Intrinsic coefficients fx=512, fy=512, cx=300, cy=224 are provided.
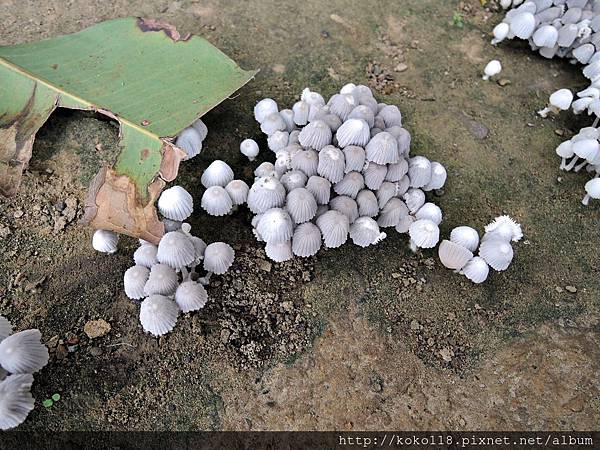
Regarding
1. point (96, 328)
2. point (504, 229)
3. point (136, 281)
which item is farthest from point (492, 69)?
point (96, 328)

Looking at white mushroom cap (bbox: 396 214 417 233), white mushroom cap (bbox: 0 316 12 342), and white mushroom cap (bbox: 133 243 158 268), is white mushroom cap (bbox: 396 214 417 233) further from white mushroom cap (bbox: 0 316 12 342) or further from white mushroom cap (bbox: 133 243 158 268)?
white mushroom cap (bbox: 0 316 12 342)

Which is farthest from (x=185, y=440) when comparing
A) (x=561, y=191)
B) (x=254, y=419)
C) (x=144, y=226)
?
(x=561, y=191)

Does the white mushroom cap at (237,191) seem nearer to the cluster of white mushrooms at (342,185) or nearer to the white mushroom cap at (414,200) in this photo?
the cluster of white mushrooms at (342,185)

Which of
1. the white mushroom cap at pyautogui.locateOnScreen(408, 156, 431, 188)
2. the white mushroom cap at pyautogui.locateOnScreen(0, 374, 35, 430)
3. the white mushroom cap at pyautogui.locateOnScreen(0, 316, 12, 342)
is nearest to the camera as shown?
the white mushroom cap at pyautogui.locateOnScreen(0, 374, 35, 430)

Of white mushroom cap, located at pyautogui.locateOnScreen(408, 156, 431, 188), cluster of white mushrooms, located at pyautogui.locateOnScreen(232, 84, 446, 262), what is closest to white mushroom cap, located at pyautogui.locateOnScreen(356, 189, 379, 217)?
cluster of white mushrooms, located at pyautogui.locateOnScreen(232, 84, 446, 262)

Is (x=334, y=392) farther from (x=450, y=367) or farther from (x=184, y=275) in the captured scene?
(x=184, y=275)

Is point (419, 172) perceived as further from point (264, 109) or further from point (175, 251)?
point (175, 251)

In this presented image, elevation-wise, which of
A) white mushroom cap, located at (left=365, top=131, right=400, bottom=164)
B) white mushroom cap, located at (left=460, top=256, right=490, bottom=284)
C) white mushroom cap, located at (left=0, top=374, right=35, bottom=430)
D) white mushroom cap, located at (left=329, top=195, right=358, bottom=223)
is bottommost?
white mushroom cap, located at (left=0, top=374, right=35, bottom=430)
